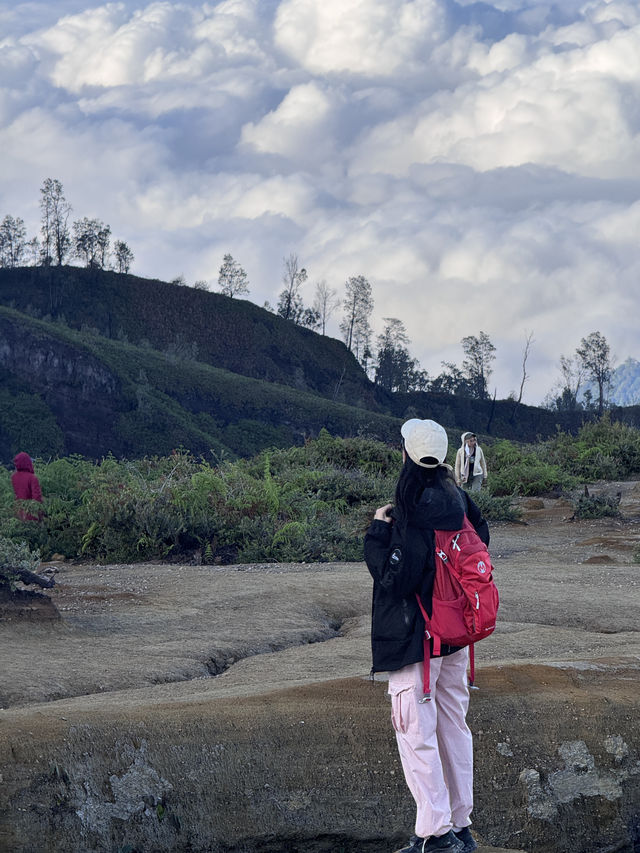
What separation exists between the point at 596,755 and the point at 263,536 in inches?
336

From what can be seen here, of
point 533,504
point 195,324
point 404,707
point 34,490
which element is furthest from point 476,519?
point 195,324

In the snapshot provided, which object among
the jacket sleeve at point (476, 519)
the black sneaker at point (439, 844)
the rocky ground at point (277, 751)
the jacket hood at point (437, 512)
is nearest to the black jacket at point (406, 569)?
the jacket hood at point (437, 512)

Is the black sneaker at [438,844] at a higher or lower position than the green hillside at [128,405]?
lower

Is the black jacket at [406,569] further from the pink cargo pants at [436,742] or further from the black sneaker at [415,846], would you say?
the black sneaker at [415,846]

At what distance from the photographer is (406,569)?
149 inches

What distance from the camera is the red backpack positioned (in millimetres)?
3791

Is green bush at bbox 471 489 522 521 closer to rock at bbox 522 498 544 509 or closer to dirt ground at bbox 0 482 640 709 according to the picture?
rock at bbox 522 498 544 509

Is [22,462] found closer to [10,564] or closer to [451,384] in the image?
[10,564]

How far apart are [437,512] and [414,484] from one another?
0.15m

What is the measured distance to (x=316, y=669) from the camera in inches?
237

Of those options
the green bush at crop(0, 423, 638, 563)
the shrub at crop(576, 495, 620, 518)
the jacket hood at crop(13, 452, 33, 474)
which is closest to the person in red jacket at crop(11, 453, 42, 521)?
the jacket hood at crop(13, 452, 33, 474)

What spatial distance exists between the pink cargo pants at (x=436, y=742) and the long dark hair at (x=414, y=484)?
624 mm

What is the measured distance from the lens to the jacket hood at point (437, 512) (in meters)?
3.85

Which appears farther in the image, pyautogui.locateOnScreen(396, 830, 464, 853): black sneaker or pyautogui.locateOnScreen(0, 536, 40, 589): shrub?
pyautogui.locateOnScreen(0, 536, 40, 589): shrub
